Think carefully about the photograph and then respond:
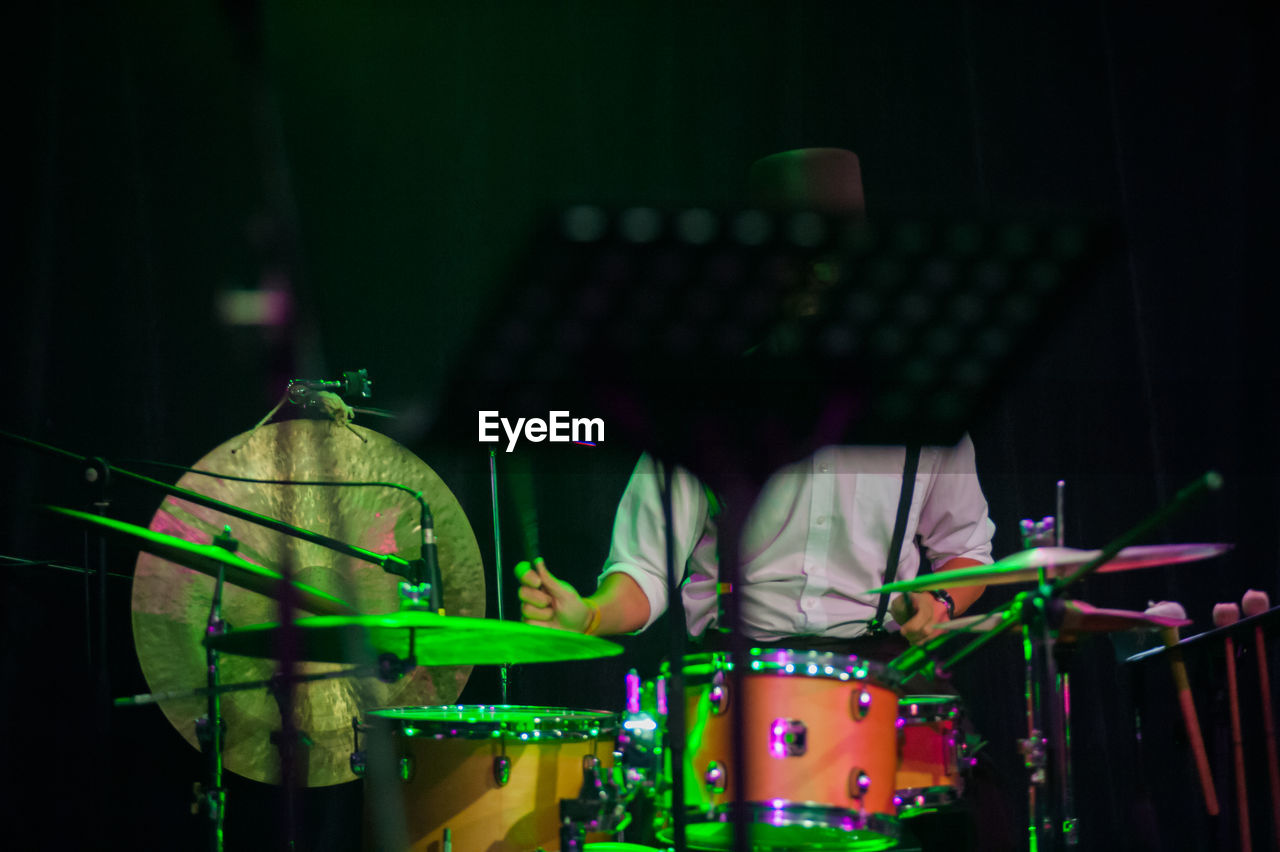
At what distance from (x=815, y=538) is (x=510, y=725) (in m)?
0.71

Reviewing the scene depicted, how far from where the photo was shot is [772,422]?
91cm

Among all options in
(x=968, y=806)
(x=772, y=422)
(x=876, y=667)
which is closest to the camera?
(x=772, y=422)

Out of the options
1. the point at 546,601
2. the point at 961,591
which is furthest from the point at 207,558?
the point at 961,591

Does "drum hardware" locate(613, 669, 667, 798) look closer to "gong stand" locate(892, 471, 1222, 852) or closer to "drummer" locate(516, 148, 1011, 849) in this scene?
"drummer" locate(516, 148, 1011, 849)

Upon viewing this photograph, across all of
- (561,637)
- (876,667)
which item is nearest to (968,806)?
(876,667)

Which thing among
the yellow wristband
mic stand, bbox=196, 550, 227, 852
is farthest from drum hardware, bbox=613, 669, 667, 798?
mic stand, bbox=196, 550, 227, 852

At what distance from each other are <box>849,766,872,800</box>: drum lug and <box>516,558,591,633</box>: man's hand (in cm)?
48

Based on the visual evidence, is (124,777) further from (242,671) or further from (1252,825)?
(1252,825)

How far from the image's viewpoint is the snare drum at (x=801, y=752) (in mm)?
1641

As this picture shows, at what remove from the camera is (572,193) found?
2.59 metres

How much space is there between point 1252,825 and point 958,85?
1.98m

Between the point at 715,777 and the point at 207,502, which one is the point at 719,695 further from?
the point at 207,502

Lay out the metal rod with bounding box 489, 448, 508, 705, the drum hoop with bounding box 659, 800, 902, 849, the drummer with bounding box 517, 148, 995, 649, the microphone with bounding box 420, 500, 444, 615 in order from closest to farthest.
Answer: the drum hoop with bounding box 659, 800, 902, 849 → the microphone with bounding box 420, 500, 444, 615 → the drummer with bounding box 517, 148, 995, 649 → the metal rod with bounding box 489, 448, 508, 705

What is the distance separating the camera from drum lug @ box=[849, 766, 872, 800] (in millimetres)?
1666
